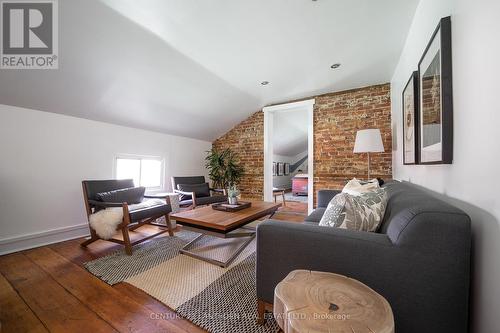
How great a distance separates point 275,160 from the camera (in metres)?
7.43

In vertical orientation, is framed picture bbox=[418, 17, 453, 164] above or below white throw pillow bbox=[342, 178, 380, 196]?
above

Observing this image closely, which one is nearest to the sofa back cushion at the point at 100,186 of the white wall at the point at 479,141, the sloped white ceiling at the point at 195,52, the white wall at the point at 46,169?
the white wall at the point at 46,169

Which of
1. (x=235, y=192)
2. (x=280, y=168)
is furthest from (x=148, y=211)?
(x=280, y=168)

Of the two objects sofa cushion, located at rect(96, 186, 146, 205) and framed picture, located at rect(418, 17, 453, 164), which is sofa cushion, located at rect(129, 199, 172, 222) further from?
framed picture, located at rect(418, 17, 453, 164)

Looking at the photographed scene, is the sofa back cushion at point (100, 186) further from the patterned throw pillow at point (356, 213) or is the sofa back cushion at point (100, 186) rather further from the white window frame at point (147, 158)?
the patterned throw pillow at point (356, 213)

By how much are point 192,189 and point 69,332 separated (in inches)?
101

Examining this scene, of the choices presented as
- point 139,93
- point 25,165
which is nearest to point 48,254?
point 25,165

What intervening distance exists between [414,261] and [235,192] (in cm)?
202

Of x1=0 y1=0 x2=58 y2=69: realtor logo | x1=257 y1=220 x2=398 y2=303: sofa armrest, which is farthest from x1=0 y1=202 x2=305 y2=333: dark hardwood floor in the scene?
x1=0 y1=0 x2=58 y2=69: realtor logo

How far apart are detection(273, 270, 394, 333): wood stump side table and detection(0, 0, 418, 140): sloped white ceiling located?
7.09 feet

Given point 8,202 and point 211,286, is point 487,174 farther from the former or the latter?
point 8,202

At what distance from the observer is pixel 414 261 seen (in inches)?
33.2

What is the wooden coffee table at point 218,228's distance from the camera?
1.91 m

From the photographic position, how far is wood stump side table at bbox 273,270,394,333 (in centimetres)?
62
